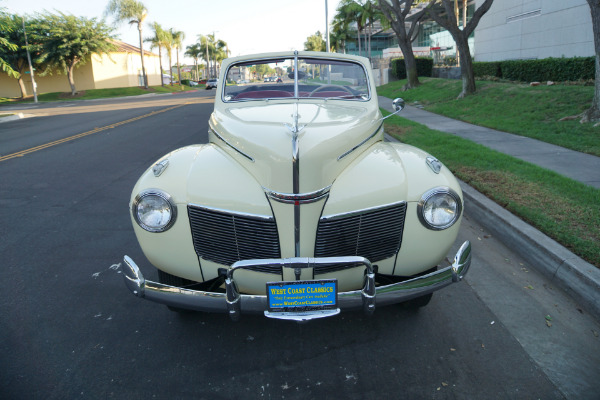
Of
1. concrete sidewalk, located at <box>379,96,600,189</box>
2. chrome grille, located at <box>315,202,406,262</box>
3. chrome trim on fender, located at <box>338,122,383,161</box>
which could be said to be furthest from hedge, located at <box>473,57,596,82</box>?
chrome grille, located at <box>315,202,406,262</box>

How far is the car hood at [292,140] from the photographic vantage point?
2447mm

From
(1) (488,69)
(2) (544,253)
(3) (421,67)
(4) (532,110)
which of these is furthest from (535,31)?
(2) (544,253)

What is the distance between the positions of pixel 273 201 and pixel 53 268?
8.47 ft

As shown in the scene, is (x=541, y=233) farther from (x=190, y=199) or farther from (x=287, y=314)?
(x=190, y=199)

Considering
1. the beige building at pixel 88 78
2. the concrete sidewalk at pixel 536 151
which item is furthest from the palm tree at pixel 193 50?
the concrete sidewalk at pixel 536 151

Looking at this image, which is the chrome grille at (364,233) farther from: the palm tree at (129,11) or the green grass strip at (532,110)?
the palm tree at (129,11)

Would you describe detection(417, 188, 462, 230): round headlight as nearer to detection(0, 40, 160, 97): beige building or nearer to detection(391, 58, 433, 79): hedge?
detection(391, 58, 433, 79): hedge

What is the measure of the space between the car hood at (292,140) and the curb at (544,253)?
1709mm

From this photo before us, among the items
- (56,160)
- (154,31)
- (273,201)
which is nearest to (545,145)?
(273,201)

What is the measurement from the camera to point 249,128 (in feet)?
9.57

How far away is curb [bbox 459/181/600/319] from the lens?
3.14 meters

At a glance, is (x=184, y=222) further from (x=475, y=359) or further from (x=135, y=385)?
(x=475, y=359)

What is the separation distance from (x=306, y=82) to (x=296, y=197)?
2.11 meters

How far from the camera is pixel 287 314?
2283mm
